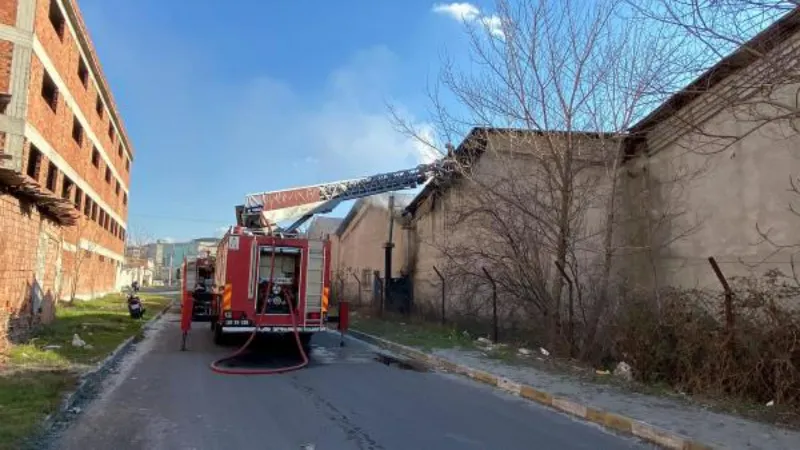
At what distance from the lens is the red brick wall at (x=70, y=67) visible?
21.2 metres

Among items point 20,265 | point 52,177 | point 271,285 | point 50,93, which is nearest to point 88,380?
point 271,285

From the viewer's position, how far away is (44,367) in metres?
10.5

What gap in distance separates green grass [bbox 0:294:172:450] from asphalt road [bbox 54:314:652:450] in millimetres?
470

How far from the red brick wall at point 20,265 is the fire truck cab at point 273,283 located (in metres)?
4.22

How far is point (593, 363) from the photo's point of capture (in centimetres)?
1329

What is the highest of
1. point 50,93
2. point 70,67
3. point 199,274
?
point 70,67

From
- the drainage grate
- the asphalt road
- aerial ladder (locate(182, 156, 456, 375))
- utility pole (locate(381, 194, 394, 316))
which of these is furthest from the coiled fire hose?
utility pole (locate(381, 194, 394, 316))

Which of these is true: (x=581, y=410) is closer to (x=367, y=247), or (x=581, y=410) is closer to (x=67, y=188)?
(x=67, y=188)

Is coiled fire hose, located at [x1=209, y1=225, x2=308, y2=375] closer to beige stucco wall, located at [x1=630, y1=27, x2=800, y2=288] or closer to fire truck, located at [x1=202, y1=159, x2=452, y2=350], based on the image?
fire truck, located at [x1=202, y1=159, x2=452, y2=350]

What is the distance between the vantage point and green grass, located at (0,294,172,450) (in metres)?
6.89

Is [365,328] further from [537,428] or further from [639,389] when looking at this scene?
[537,428]

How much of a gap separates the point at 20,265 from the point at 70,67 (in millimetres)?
15608

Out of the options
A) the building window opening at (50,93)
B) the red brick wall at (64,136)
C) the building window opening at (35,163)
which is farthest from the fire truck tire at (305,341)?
the building window opening at (50,93)

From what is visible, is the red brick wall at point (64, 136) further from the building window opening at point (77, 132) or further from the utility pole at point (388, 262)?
the utility pole at point (388, 262)
